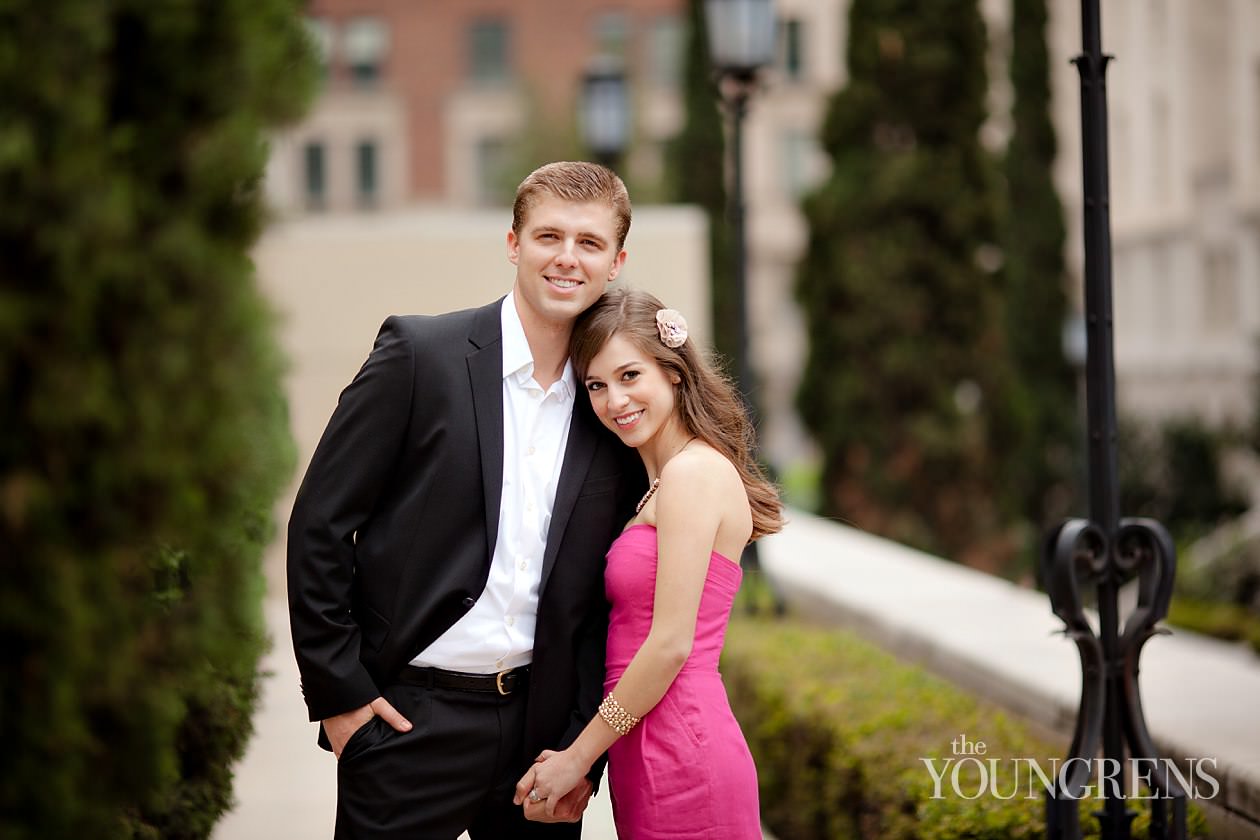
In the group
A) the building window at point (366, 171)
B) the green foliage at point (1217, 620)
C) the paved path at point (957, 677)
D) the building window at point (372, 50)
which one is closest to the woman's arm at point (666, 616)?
the paved path at point (957, 677)

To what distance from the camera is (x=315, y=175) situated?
42875 millimetres

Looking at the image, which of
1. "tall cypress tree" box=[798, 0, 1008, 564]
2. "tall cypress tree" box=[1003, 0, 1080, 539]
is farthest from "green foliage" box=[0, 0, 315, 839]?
"tall cypress tree" box=[1003, 0, 1080, 539]

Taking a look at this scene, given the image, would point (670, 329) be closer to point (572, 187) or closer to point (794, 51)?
point (572, 187)

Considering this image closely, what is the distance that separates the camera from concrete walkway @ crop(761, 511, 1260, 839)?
441 cm

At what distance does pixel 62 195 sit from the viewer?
2039mm

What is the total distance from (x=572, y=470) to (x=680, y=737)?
2.05ft

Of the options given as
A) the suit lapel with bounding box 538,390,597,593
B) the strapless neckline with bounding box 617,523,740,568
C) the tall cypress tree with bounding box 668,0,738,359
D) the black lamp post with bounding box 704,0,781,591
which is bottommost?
the strapless neckline with bounding box 617,523,740,568

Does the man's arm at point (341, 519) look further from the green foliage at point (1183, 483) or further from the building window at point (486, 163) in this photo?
the building window at point (486, 163)

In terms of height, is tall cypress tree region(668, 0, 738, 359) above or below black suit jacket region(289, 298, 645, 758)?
above

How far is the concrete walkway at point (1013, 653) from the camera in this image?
4.41 meters

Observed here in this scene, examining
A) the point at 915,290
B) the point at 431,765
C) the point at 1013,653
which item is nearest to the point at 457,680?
the point at 431,765

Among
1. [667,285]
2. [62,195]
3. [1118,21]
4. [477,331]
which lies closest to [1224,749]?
[477,331]

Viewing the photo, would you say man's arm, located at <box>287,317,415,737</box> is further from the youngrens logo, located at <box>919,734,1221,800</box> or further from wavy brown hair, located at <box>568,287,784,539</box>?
the youngrens logo, located at <box>919,734,1221,800</box>

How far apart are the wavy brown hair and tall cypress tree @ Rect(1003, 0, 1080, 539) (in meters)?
19.3
